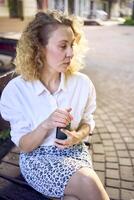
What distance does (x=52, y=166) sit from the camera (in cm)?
245

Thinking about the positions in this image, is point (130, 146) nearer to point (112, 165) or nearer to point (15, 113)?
point (112, 165)

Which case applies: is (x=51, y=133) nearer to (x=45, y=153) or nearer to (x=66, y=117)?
(x=45, y=153)

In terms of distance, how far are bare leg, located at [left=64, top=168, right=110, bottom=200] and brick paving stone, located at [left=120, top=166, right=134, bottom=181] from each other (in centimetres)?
125

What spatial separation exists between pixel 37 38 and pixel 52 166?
2.79 feet

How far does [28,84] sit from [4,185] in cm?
102

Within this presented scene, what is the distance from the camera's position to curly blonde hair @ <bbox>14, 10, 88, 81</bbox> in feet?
7.92

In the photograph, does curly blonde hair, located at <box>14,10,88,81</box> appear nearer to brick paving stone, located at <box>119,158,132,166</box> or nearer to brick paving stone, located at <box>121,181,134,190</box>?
brick paving stone, located at <box>121,181,134,190</box>

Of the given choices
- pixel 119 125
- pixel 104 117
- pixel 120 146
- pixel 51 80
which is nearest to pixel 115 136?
pixel 120 146

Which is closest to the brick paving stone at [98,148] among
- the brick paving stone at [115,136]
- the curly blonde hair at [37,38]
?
the brick paving stone at [115,136]

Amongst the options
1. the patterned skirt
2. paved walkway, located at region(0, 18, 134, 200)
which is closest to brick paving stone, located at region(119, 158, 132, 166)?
paved walkway, located at region(0, 18, 134, 200)

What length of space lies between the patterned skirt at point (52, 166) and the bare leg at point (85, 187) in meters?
0.04

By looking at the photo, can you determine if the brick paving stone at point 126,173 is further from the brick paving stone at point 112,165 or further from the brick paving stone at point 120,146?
the brick paving stone at point 120,146

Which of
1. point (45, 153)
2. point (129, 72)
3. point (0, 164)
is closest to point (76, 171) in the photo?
point (45, 153)

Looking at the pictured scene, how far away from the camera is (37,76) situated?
2.54 metres
